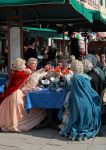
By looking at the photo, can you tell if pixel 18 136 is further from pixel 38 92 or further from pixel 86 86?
pixel 86 86

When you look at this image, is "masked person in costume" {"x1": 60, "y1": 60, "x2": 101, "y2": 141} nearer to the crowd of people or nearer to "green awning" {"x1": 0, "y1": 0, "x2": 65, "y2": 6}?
the crowd of people

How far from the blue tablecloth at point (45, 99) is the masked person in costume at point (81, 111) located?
327 millimetres

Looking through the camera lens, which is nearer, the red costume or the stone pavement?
the stone pavement

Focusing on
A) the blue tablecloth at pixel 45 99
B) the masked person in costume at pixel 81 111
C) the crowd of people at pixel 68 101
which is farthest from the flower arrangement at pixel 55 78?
the masked person in costume at pixel 81 111

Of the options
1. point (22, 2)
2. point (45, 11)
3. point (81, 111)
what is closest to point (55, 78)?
point (81, 111)

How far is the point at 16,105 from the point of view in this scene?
310 inches

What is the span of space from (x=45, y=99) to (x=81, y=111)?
91cm

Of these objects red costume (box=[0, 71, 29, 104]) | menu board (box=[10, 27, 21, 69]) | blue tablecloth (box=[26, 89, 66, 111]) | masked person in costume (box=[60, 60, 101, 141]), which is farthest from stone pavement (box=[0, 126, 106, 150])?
menu board (box=[10, 27, 21, 69])

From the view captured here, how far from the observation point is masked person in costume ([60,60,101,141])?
723 cm

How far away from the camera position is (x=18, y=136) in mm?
7543

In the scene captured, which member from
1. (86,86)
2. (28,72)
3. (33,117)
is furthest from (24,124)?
(86,86)

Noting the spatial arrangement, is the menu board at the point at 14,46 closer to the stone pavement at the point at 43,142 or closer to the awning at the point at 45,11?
the awning at the point at 45,11

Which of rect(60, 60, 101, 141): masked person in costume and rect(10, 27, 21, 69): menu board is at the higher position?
rect(10, 27, 21, 69): menu board

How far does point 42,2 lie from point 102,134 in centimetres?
294
